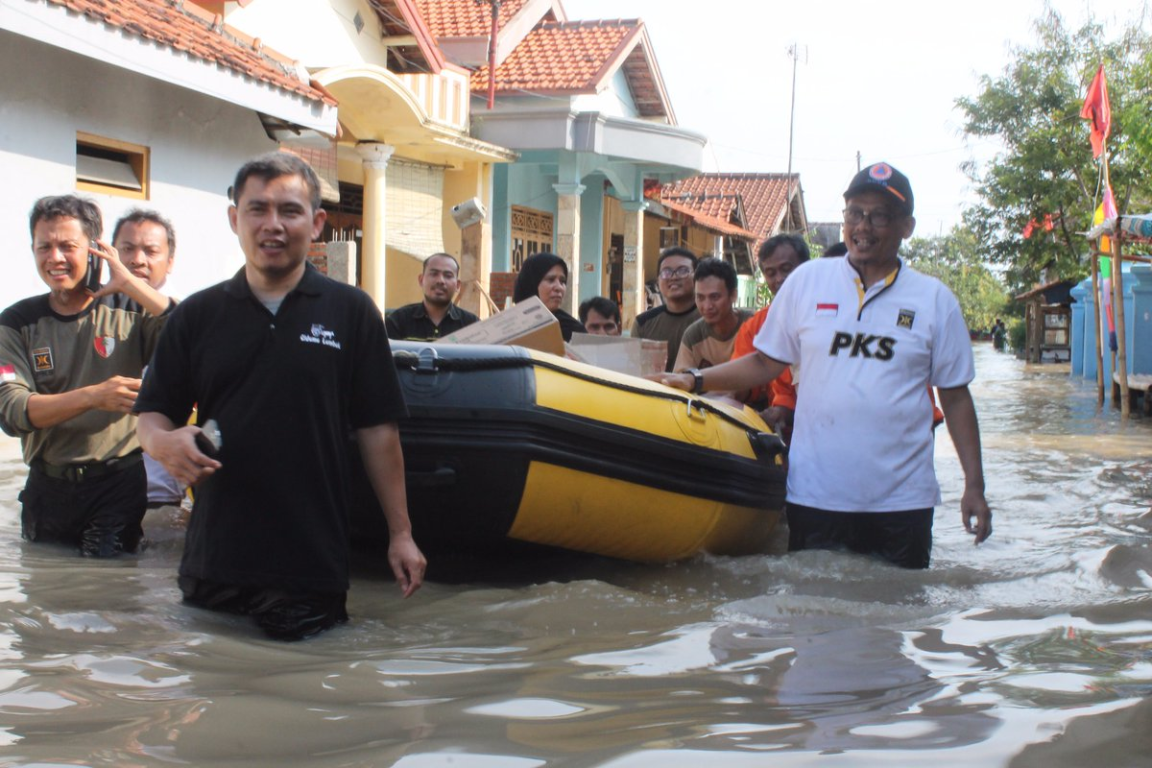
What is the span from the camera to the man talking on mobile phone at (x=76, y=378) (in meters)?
3.76

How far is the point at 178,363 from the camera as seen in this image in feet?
9.62

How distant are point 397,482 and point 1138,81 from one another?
55.9 ft

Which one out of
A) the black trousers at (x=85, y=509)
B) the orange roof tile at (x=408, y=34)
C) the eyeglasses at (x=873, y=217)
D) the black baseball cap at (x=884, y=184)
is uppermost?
the orange roof tile at (x=408, y=34)

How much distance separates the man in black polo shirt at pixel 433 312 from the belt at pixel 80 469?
258cm

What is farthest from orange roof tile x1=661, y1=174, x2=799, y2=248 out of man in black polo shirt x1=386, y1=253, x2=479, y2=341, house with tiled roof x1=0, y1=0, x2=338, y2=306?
man in black polo shirt x1=386, y1=253, x2=479, y2=341

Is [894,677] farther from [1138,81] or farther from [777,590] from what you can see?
[1138,81]

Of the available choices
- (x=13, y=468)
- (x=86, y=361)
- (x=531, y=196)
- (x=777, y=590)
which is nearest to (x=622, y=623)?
(x=777, y=590)

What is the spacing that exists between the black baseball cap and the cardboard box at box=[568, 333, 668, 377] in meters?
1.34

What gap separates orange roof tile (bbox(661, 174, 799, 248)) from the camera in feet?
117

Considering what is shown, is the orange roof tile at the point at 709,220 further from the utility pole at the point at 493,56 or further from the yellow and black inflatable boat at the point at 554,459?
the yellow and black inflatable boat at the point at 554,459

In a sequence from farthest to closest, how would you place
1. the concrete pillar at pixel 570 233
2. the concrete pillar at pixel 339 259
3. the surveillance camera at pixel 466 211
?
1. the concrete pillar at pixel 570 233
2. the surveillance camera at pixel 466 211
3. the concrete pillar at pixel 339 259

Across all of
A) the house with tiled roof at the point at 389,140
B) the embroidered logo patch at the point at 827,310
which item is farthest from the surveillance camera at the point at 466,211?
the embroidered logo patch at the point at 827,310

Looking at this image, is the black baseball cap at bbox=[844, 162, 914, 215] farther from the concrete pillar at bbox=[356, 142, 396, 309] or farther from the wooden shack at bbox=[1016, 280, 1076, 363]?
the wooden shack at bbox=[1016, 280, 1076, 363]

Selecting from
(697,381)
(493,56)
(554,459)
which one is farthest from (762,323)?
(493,56)
